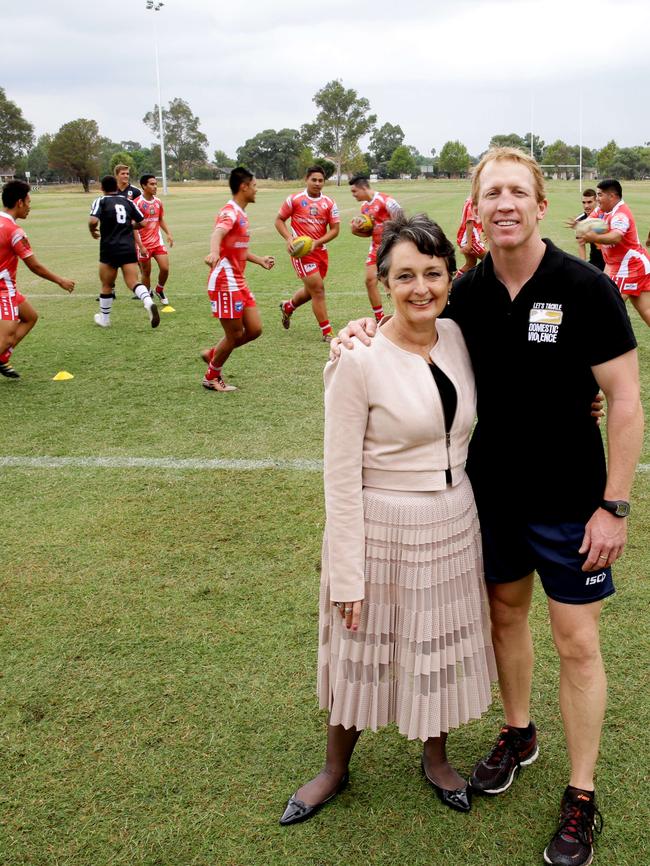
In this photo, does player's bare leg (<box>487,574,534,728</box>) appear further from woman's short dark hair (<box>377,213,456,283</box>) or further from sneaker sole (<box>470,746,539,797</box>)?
woman's short dark hair (<box>377,213,456,283</box>)

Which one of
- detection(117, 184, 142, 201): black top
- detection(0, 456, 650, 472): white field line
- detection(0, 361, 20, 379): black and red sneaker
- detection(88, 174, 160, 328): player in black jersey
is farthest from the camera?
detection(117, 184, 142, 201): black top

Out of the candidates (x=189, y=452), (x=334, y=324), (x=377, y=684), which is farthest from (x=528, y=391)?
Result: (x=334, y=324)

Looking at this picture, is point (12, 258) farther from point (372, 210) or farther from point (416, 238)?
point (416, 238)

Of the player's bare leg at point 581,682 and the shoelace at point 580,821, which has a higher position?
the player's bare leg at point 581,682

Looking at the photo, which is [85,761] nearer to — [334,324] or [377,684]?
[377,684]

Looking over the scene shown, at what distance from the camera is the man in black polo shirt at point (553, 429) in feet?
7.45

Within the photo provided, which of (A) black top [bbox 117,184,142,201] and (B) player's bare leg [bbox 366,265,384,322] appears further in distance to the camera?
(A) black top [bbox 117,184,142,201]

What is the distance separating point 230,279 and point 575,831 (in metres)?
6.21

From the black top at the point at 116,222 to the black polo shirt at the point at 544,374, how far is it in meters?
10.00

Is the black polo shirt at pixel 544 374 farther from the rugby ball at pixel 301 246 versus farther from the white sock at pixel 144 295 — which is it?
the white sock at pixel 144 295

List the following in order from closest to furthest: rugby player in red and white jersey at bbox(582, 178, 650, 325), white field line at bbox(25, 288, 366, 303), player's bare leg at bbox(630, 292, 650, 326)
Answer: rugby player in red and white jersey at bbox(582, 178, 650, 325) → player's bare leg at bbox(630, 292, 650, 326) → white field line at bbox(25, 288, 366, 303)

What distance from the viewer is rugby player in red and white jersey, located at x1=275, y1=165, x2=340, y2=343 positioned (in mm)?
10062

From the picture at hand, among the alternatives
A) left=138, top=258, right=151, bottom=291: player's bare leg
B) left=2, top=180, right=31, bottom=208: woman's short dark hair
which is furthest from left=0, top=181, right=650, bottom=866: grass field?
left=138, top=258, right=151, bottom=291: player's bare leg

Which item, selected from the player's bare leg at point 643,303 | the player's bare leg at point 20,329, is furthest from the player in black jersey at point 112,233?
the player's bare leg at point 643,303
